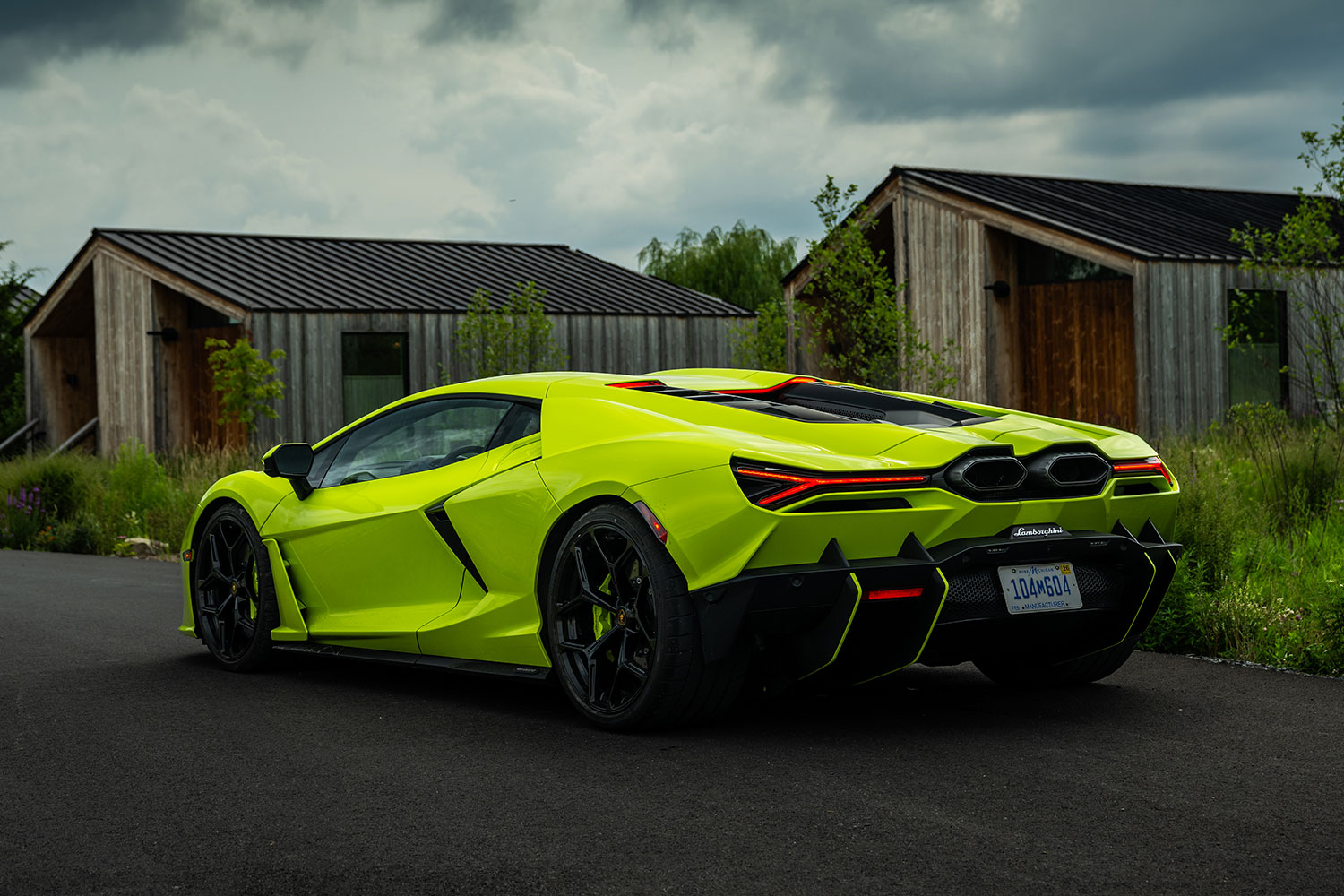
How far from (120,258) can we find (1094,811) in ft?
82.9

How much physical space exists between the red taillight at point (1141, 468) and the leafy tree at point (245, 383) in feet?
60.7

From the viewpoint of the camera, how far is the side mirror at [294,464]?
6867 millimetres

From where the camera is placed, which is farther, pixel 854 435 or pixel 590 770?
pixel 854 435

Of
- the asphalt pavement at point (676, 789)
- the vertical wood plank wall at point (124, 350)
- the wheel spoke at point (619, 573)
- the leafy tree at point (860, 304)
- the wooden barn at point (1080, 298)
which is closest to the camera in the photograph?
the asphalt pavement at point (676, 789)

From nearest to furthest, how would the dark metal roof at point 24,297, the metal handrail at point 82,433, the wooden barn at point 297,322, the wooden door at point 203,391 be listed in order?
the wooden barn at point 297,322
the wooden door at point 203,391
the metal handrail at point 82,433
the dark metal roof at point 24,297

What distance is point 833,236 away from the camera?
54.3ft

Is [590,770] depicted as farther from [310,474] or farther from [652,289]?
[652,289]

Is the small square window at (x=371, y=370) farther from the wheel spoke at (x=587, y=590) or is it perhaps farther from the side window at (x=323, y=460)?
the wheel spoke at (x=587, y=590)

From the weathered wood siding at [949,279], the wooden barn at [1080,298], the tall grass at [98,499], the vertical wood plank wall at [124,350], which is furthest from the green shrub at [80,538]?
the weathered wood siding at [949,279]

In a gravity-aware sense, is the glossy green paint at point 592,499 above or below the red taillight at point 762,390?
below

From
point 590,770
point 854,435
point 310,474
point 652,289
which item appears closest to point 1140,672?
point 854,435

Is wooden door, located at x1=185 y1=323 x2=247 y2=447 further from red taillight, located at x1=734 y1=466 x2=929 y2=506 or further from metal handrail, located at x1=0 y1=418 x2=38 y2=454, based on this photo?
red taillight, located at x1=734 y1=466 x2=929 y2=506

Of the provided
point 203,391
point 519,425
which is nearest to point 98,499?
point 203,391

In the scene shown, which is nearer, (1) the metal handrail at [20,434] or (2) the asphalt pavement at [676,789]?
(2) the asphalt pavement at [676,789]
